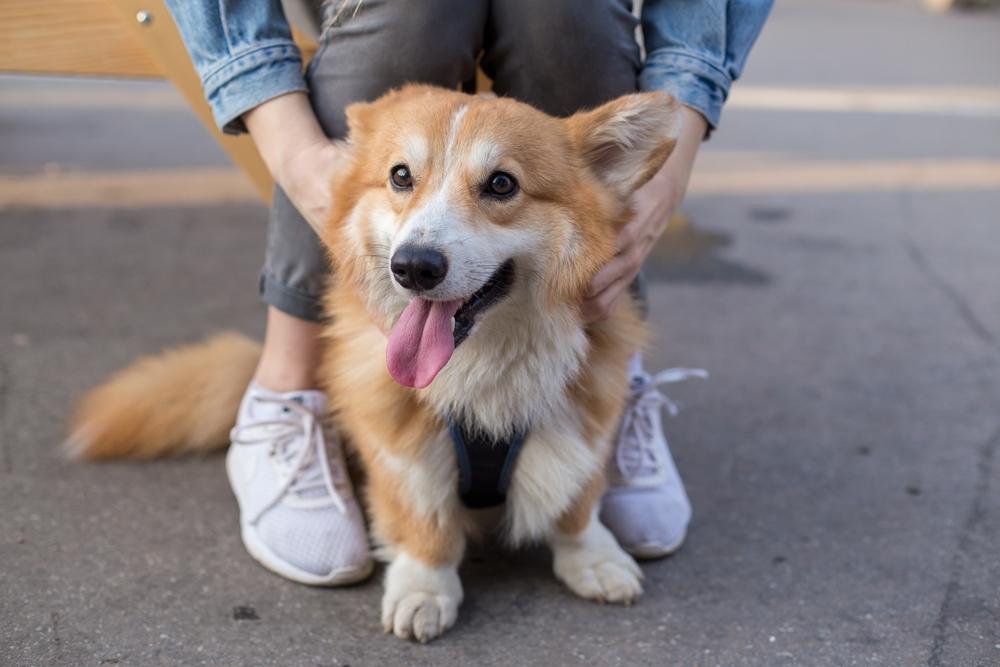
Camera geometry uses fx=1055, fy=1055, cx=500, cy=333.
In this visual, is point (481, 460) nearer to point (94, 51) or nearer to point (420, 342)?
point (420, 342)

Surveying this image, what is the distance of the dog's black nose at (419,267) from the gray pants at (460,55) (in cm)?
55

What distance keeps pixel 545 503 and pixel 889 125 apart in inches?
186

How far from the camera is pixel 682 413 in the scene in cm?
277

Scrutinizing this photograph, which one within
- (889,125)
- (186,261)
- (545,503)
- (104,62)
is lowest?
(889,125)

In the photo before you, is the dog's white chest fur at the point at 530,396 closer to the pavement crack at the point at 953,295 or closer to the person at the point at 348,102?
the person at the point at 348,102

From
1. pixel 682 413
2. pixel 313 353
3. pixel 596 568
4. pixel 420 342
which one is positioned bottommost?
pixel 682 413

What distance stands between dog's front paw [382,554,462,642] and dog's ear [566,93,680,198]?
780 mm

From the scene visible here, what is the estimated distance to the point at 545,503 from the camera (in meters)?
1.97

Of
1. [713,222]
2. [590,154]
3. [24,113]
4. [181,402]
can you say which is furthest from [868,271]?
[24,113]

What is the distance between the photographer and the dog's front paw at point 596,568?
199 centimetres

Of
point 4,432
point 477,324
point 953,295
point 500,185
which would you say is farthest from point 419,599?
point 953,295

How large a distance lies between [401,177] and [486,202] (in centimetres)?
17

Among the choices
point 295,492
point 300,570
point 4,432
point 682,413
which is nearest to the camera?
point 300,570

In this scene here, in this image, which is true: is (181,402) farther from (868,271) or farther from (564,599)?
(868,271)
